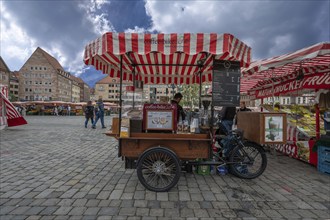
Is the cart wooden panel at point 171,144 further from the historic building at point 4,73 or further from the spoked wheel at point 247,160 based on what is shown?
the historic building at point 4,73

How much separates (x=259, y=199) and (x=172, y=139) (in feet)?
5.57

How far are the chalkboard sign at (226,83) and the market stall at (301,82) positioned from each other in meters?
1.05

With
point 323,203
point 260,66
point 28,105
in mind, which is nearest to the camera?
point 323,203

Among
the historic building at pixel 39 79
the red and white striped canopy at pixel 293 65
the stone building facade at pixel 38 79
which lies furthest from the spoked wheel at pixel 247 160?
the stone building facade at pixel 38 79

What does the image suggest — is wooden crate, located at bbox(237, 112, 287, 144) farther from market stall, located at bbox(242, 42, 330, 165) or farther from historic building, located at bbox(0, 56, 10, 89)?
historic building, located at bbox(0, 56, 10, 89)

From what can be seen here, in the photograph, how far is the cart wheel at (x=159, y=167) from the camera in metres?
3.55

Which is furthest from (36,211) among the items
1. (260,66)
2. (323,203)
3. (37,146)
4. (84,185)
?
(37,146)

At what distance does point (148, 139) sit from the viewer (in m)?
3.63

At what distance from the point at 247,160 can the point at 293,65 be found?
11.6 feet

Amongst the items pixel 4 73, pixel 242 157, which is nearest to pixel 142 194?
pixel 242 157

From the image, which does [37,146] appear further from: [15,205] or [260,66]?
[260,66]

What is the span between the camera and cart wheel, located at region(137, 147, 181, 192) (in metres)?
3.55

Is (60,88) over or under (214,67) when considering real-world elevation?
over

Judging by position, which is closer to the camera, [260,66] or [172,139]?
[172,139]
